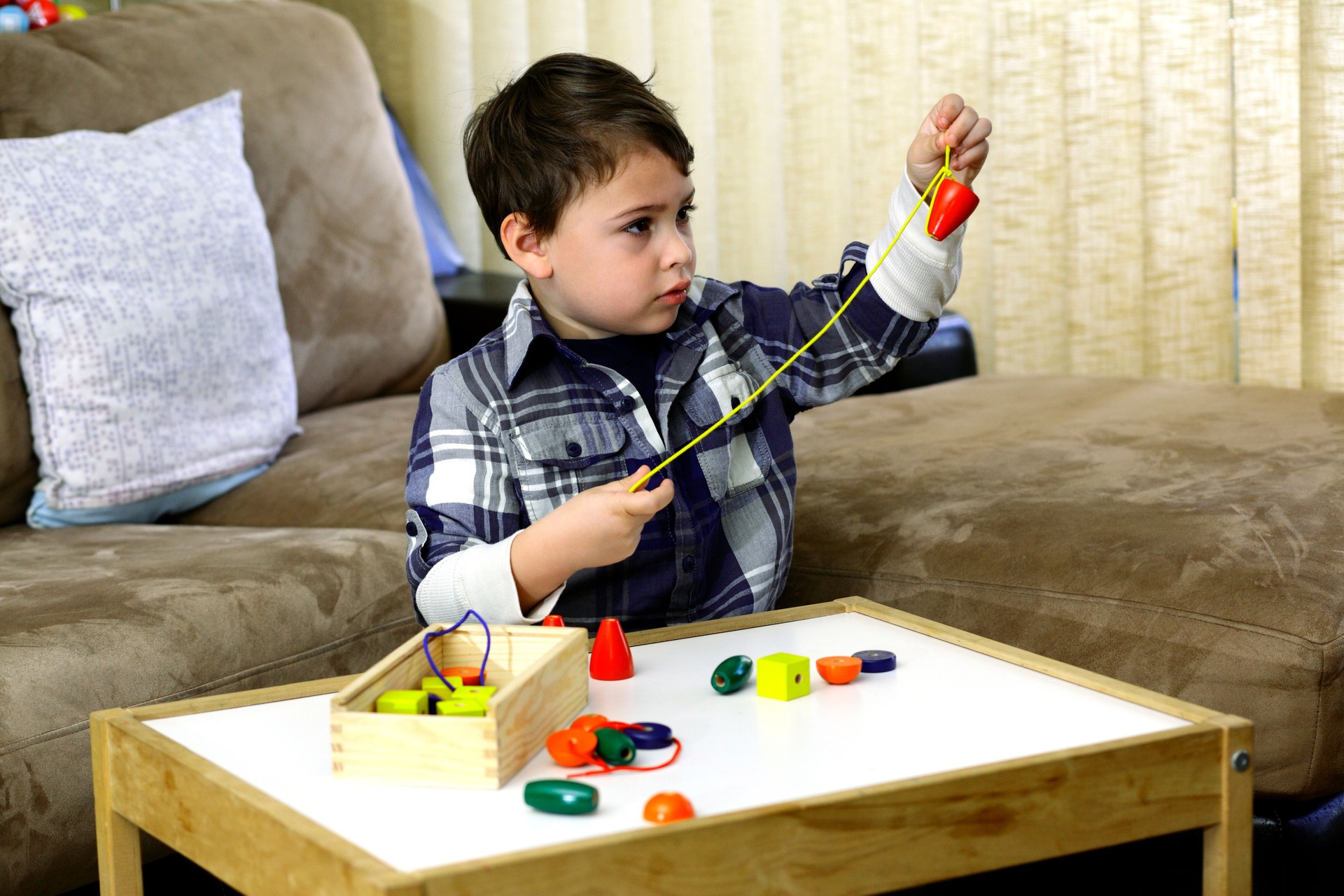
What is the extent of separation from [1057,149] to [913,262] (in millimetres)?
1121

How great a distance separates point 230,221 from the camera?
152cm

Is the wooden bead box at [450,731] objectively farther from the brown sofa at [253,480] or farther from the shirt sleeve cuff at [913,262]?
the shirt sleeve cuff at [913,262]

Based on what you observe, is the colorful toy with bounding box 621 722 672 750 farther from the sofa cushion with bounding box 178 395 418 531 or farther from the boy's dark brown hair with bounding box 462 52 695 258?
the sofa cushion with bounding box 178 395 418 531

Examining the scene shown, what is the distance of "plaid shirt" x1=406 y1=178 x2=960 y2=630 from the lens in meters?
1.01

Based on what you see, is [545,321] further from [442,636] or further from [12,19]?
[12,19]

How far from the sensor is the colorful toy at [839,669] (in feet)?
2.47

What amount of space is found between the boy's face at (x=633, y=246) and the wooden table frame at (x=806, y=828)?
436 mm

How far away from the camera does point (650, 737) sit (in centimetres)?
66

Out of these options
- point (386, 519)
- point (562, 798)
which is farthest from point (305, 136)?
point (562, 798)

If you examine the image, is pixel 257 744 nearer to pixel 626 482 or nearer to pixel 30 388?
pixel 626 482

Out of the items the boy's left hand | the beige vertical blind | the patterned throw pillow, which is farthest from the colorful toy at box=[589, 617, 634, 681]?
the beige vertical blind

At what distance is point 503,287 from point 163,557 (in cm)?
96

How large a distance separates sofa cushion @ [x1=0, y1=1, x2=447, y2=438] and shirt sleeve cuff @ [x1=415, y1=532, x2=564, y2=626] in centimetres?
90

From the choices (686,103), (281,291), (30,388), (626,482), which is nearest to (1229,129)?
(686,103)
